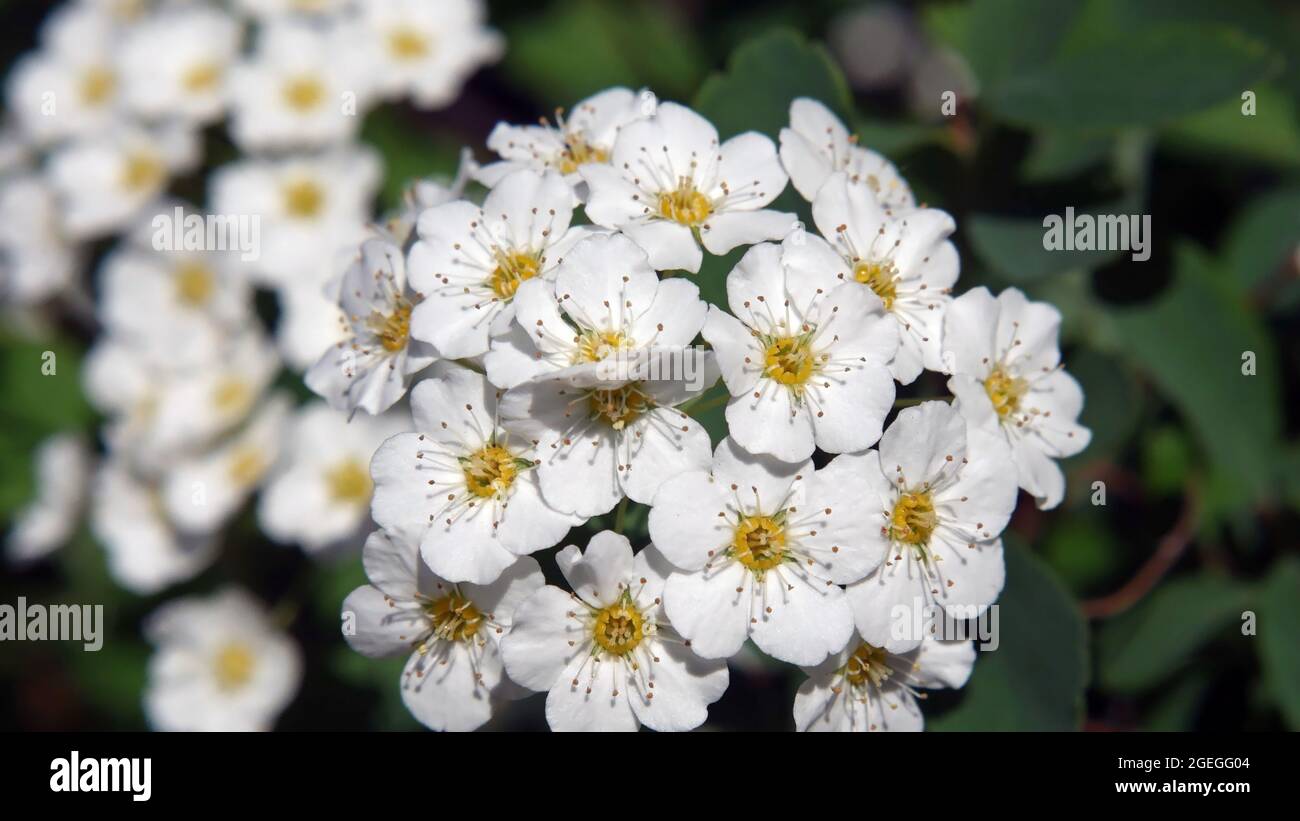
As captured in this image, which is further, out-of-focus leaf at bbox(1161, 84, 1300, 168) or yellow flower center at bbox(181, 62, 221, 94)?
yellow flower center at bbox(181, 62, 221, 94)

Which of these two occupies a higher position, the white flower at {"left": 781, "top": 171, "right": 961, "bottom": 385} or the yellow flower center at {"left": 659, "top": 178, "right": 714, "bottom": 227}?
the yellow flower center at {"left": 659, "top": 178, "right": 714, "bottom": 227}

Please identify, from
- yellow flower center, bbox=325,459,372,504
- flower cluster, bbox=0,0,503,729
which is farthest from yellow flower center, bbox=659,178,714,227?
yellow flower center, bbox=325,459,372,504

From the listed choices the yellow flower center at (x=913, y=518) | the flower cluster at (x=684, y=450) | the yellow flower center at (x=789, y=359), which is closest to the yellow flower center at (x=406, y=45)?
the flower cluster at (x=684, y=450)

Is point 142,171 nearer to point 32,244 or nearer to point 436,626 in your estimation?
point 32,244

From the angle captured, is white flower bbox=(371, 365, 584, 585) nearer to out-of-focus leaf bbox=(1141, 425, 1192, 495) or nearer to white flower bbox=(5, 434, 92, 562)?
out-of-focus leaf bbox=(1141, 425, 1192, 495)
